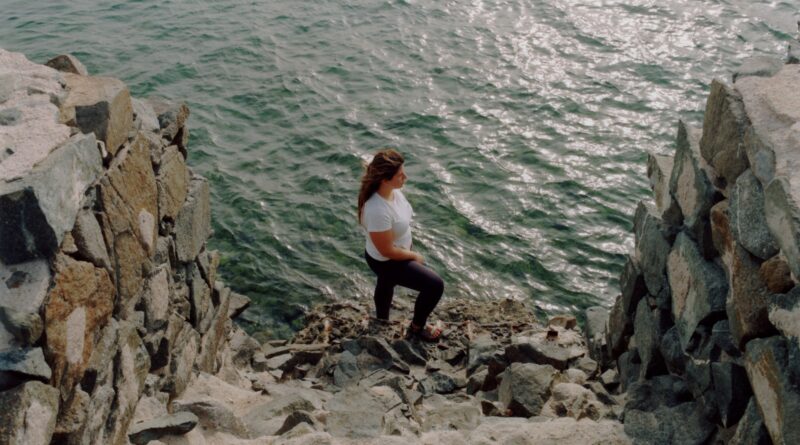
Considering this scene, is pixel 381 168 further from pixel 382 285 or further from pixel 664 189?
pixel 664 189

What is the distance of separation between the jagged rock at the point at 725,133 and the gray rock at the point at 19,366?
3.75m

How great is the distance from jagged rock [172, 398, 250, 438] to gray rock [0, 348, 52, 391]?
1667 millimetres

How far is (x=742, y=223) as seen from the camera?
4055mm

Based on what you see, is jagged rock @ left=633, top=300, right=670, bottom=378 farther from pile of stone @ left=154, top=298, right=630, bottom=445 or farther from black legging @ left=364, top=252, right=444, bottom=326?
black legging @ left=364, top=252, right=444, bottom=326

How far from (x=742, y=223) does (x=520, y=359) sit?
3528 millimetres

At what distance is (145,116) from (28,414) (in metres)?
2.87

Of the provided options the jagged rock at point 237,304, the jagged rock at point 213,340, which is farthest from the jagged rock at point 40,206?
the jagged rock at point 237,304

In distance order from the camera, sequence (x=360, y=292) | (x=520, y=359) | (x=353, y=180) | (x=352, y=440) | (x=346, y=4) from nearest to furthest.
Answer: (x=352, y=440)
(x=520, y=359)
(x=360, y=292)
(x=353, y=180)
(x=346, y=4)

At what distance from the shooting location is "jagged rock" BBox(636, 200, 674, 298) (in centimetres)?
556

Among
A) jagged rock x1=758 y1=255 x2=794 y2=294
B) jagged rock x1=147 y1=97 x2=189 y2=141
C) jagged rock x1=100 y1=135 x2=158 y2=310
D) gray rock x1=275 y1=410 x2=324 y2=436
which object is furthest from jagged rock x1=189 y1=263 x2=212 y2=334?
jagged rock x1=758 y1=255 x2=794 y2=294

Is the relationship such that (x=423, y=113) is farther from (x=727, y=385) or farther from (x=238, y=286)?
(x=727, y=385)

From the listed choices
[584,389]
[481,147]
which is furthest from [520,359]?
[481,147]

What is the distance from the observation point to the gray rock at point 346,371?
24.3 ft

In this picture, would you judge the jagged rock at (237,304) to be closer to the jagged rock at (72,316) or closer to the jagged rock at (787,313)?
the jagged rock at (72,316)
